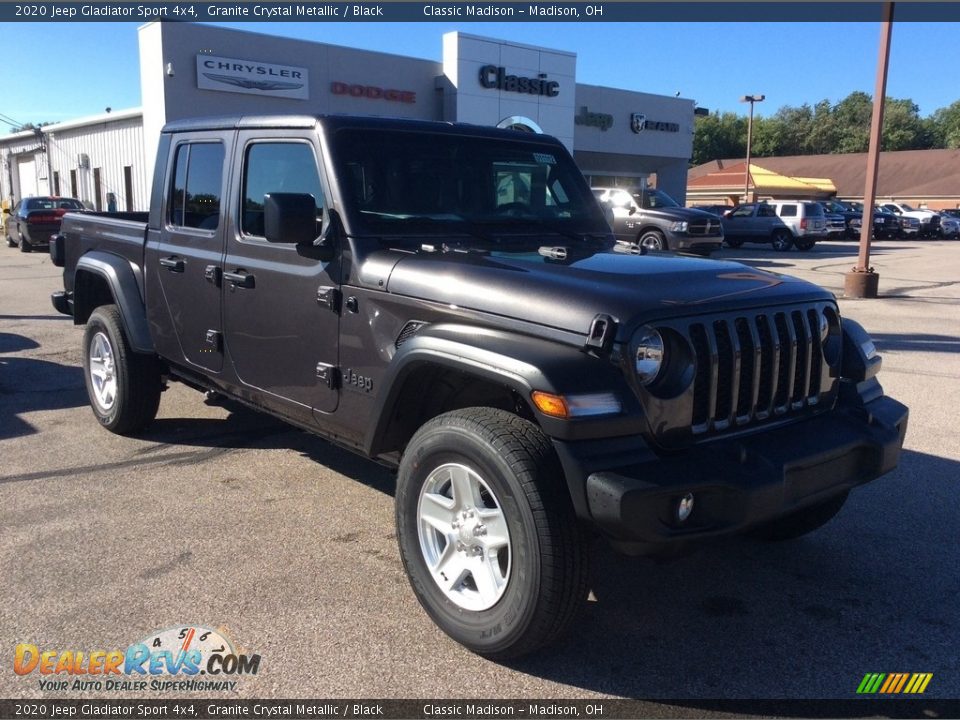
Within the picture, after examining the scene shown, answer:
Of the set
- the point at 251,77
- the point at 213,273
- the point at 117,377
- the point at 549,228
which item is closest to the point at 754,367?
the point at 549,228

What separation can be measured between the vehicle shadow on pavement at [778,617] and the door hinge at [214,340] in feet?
7.36

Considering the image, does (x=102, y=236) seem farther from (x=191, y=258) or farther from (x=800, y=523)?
(x=800, y=523)

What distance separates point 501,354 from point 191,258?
251 cm

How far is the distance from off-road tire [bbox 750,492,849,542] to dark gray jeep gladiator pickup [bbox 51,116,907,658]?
0.5 inches

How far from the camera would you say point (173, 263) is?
4.86 m

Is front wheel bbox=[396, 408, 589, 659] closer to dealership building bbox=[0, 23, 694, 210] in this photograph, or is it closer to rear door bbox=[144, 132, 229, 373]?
rear door bbox=[144, 132, 229, 373]

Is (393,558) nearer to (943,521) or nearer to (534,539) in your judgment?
(534,539)

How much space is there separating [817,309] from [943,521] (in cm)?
170

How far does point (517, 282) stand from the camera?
10.4 ft

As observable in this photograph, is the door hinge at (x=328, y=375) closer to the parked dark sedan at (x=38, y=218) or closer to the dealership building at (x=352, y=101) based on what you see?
the dealership building at (x=352, y=101)

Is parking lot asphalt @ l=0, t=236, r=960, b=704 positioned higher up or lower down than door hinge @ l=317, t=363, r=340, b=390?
lower down

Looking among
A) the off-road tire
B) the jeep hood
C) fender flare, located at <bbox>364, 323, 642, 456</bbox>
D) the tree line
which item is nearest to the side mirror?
the jeep hood

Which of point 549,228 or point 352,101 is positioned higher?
point 352,101

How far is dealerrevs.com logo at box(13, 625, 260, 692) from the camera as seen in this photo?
9.79 feet
